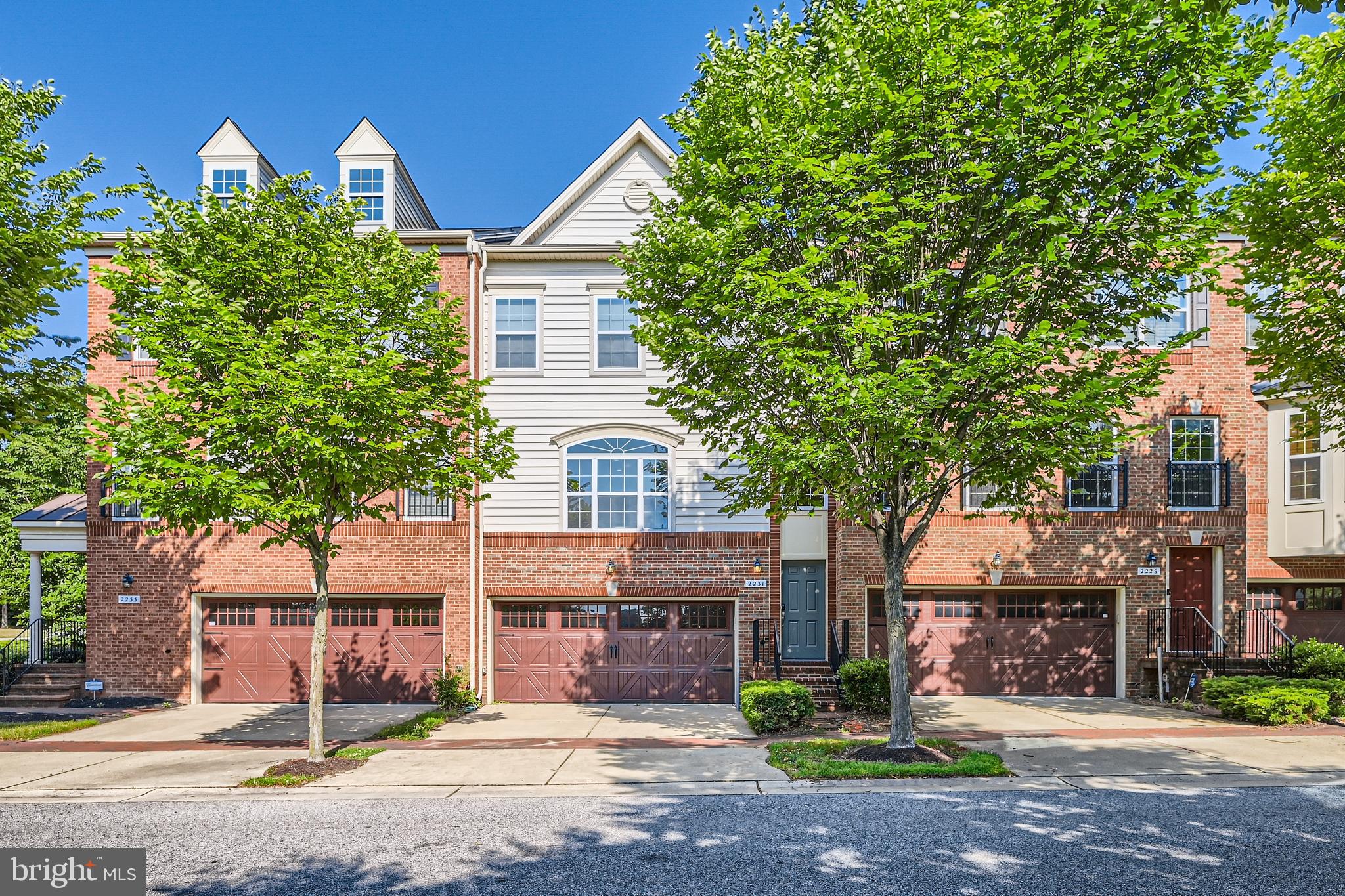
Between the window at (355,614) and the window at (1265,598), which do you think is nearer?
the window at (355,614)

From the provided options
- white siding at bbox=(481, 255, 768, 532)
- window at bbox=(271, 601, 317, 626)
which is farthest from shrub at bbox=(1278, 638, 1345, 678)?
window at bbox=(271, 601, 317, 626)

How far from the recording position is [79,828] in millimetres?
8461

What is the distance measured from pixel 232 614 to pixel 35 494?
30583mm

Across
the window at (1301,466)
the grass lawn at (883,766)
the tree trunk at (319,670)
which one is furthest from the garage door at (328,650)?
the window at (1301,466)

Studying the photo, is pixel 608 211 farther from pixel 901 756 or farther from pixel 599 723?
pixel 901 756

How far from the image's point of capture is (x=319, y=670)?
38.0 ft

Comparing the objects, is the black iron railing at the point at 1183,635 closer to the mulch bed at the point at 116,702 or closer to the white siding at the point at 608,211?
the white siding at the point at 608,211

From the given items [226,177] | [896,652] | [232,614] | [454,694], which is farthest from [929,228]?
[232,614]

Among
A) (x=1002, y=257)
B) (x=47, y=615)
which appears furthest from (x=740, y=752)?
(x=47, y=615)

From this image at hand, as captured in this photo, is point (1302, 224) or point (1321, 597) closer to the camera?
point (1302, 224)

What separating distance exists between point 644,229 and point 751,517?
7.09 metres

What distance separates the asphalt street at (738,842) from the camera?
689 cm

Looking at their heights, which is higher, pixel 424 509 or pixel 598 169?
pixel 598 169

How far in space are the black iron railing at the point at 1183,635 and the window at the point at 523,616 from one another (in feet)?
41.1
